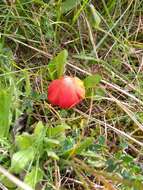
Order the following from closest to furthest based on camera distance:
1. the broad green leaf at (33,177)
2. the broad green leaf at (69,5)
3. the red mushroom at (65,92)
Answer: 1. the broad green leaf at (33,177)
2. the red mushroom at (65,92)
3. the broad green leaf at (69,5)

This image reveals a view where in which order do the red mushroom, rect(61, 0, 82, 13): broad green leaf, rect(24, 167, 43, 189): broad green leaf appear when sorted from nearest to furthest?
1. rect(24, 167, 43, 189): broad green leaf
2. the red mushroom
3. rect(61, 0, 82, 13): broad green leaf

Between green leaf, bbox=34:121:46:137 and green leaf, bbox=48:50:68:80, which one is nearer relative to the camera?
green leaf, bbox=34:121:46:137

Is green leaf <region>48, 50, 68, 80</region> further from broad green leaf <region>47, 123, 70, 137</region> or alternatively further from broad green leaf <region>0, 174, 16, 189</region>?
broad green leaf <region>0, 174, 16, 189</region>

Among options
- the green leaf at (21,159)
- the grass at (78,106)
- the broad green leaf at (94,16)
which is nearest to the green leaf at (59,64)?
the grass at (78,106)

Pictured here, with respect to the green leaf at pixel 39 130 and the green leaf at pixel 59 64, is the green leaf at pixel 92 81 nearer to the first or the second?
the green leaf at pixel 59 64

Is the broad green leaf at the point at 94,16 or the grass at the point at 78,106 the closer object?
the grass at the point at 78,106

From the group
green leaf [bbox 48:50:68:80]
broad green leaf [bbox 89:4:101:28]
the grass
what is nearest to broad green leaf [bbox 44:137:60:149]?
the grass

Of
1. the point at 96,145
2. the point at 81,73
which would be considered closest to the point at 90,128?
the point at 96,145
